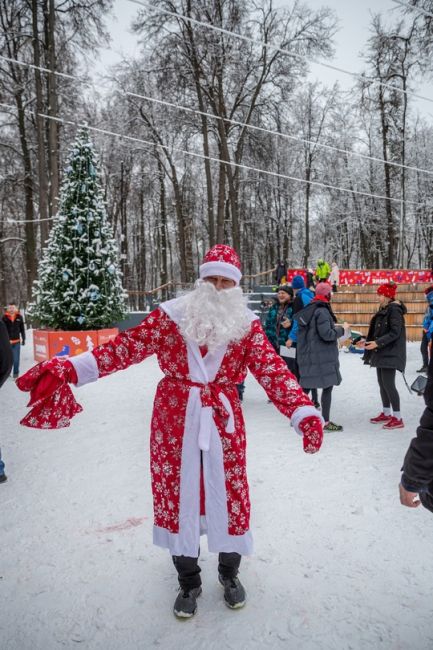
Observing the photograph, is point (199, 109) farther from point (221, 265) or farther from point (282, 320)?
point (221, 265)

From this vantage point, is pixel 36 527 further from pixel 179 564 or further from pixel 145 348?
pixel 145 348

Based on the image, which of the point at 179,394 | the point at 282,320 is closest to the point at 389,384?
the point at 282,320

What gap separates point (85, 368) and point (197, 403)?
60 cm

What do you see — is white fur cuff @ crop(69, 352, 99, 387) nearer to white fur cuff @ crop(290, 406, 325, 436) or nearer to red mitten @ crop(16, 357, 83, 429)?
red mitten @ crop(16, 357, 83, 429)

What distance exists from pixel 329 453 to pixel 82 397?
4.60m

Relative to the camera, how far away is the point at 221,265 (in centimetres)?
234

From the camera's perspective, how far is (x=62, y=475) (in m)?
4.30

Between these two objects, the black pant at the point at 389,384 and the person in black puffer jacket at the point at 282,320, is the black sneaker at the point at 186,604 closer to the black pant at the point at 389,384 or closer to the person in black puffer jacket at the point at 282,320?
the black pant at the point at 389,384

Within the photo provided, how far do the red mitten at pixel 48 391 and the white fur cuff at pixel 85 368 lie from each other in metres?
0.02

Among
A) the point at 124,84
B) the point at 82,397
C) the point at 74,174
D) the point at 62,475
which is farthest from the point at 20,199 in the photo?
the point at 62,475

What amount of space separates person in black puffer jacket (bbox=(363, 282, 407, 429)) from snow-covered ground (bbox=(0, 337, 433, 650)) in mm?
691

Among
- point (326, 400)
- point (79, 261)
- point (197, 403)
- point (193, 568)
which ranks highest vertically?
point (79, 261)

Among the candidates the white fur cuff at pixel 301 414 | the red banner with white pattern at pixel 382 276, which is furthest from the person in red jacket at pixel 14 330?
the red banner with white pattern at pixel 382 276

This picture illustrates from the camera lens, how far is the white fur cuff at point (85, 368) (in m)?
2.22
